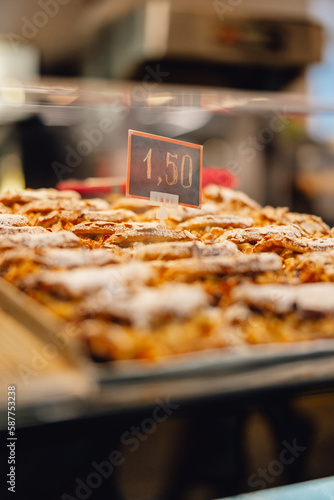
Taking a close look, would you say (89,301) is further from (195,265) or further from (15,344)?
(195,265)

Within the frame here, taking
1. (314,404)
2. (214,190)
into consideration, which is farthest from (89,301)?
(214,190)

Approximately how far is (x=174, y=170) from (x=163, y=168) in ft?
0.19

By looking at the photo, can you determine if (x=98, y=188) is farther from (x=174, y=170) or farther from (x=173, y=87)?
(x=174, y=170)

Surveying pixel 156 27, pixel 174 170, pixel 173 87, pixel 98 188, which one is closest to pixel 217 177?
pixel 173 87

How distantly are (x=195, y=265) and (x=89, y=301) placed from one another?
35 centimetres

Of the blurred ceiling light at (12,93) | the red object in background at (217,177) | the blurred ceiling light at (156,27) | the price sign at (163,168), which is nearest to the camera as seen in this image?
the price sign at (163,168)

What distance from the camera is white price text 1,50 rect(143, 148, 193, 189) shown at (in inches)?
78.3

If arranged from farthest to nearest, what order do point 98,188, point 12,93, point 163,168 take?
1. point 98,188
2. point 12,93
3. point 163,168

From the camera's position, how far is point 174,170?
6.75ft

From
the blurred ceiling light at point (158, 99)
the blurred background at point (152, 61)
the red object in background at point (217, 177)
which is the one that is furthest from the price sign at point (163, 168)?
the blurred background at point (152, 61)

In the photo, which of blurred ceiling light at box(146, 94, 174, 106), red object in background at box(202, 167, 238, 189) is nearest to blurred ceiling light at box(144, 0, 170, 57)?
red object in background at box(202, 167, 238, 189)

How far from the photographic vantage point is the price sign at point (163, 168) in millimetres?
1959

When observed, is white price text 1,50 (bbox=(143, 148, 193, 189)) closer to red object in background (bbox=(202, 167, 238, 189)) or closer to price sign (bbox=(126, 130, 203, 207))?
price sign (bbox=(126, 130, 203, 207))

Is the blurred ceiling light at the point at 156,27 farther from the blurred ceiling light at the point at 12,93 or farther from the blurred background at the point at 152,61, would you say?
the blurred ceiling light at the point at 12,93
